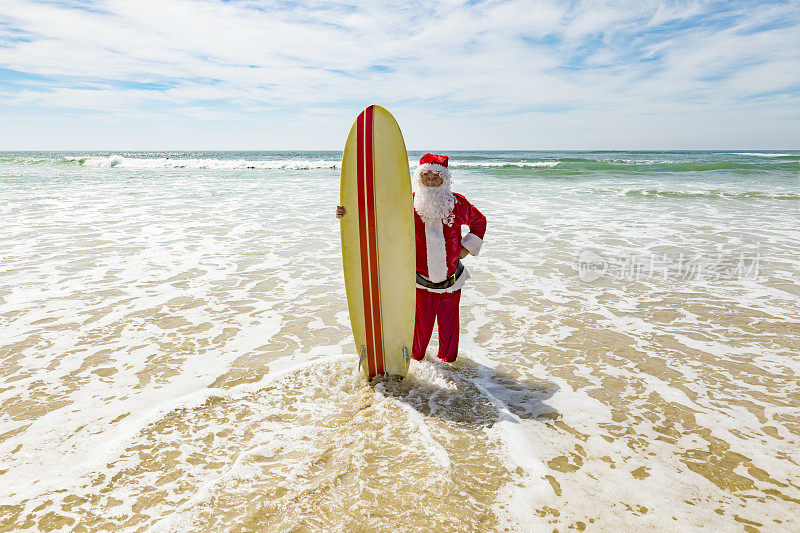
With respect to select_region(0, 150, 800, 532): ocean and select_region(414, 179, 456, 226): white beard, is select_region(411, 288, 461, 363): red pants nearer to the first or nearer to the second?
select_region(0, 150, 800, 532): ocean

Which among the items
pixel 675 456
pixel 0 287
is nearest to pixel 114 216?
pixel 0 287

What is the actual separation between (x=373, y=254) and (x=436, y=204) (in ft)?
1.80

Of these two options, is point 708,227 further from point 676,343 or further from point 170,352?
point 170,352

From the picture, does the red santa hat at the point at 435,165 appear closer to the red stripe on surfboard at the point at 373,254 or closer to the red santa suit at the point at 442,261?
the red santa suit at the point at 442,261

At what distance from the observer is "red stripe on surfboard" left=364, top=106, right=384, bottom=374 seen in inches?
131

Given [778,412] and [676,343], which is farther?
[676,343]

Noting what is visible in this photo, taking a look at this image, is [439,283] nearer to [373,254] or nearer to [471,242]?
[471,242]

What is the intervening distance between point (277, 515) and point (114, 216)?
10205mm

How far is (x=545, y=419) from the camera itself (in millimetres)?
2949

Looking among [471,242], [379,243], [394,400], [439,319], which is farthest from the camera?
[439,319]

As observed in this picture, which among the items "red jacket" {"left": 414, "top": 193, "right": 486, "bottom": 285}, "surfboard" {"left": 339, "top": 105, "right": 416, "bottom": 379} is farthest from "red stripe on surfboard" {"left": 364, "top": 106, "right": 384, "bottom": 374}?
"red jacket" {"left": 414, "top": 193, "right": 486, "bottom": 285}

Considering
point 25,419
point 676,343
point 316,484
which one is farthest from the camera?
point 676,343

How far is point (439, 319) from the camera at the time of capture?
359 cm

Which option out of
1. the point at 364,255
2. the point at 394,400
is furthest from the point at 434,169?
the point at 394,400
